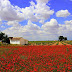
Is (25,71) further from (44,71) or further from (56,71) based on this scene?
(56,71)

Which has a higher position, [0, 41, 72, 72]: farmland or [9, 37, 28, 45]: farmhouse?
[9, 37, 28, 45]: farmhouse

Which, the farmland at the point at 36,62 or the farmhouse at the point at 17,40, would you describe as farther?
the farmhouse at the point at 17,40

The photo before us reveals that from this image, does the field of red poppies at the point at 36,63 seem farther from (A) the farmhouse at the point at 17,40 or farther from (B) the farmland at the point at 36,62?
(A) the farmhouse at the point at 17,40

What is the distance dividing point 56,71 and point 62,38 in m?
131

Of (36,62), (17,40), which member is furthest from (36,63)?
(17,40)

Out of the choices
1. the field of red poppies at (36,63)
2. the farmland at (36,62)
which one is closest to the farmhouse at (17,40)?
the farmland at (36,62)

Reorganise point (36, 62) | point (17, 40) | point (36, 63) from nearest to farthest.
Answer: point (36, 63)
point (36, 62)
point (17, 40)

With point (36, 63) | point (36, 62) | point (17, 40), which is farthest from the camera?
point (17, 40)

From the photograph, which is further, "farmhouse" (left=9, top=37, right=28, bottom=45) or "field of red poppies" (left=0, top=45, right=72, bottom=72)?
"farmhouse" (left=9, top=37, right=28, bottom=45)

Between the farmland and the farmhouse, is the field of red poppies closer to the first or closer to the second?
the farmland

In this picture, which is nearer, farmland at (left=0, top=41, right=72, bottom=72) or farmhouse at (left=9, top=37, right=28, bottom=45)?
farmland at (left=0, top=41, right=72, bottom=72)

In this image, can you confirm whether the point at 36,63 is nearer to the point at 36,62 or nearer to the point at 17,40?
the point at 36,62

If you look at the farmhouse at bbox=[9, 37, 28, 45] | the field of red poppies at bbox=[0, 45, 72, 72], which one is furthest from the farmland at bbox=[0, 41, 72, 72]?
the farmhouse at bbox=[9, 37, 28, 45]

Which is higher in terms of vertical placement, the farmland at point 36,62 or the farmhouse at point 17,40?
the farmhouse at point 17,40
